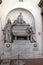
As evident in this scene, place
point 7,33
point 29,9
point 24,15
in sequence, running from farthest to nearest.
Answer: point 24,15 → point 29,9 → point 7,33

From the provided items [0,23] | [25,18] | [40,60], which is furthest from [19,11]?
[40,60]

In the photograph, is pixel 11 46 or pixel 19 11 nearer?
pixel 11 46

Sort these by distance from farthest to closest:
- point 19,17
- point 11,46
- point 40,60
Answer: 1. point 19,17
2. point 11,46
3. point 40,60

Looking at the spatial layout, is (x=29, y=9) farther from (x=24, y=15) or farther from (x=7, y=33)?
(x=7, y=33)

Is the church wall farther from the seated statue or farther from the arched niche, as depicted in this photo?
the seated statue

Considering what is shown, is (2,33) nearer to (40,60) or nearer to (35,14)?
(35,14)

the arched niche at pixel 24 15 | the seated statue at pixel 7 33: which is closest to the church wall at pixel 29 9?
the arched niche at pixel 24 15

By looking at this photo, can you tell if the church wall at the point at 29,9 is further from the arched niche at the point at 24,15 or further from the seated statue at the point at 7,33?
the seated statue at the point at 7,33

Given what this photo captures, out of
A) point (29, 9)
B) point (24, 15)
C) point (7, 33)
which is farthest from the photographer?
point (24, 15)

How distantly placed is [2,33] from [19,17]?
1.36m

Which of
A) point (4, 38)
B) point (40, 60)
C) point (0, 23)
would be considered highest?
point (0, 23)

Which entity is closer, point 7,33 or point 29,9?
point 7,33

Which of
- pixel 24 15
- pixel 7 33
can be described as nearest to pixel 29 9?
pixel 24 15

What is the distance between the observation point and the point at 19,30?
34.9 ft
